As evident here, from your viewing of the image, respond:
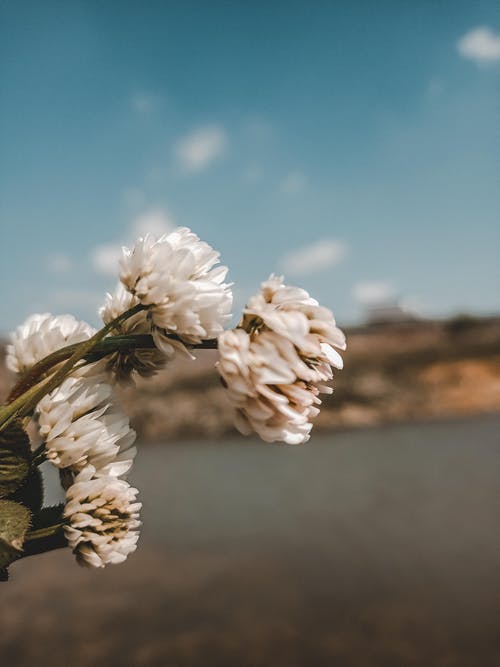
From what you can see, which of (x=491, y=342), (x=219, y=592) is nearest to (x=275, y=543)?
(x=219, y=592)

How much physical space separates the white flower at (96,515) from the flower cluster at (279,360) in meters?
0.18

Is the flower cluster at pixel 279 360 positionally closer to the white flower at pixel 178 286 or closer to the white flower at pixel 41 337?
the white flower at pixel 178 286

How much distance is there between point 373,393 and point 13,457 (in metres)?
18.8

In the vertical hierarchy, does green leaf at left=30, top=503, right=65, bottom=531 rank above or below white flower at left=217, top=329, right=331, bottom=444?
below

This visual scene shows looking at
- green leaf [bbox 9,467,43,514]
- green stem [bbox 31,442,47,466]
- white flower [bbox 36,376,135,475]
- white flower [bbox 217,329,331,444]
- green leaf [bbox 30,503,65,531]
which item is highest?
white flower [bbox 217,329,331,444]

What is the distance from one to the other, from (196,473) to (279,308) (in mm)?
13191

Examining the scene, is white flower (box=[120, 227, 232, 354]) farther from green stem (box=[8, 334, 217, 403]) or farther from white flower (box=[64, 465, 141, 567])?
white flower (box=[64, 465, 141, 567])

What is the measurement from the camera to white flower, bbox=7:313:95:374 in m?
0.81

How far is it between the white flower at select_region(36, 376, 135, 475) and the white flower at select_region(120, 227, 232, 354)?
0.11m

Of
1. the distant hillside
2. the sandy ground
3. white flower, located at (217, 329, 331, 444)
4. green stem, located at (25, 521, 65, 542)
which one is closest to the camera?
white flower, located at (217, 329, 331, 444)

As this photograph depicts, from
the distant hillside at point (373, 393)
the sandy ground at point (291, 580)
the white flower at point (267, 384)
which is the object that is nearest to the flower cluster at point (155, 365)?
the white flower at point (267, 384)

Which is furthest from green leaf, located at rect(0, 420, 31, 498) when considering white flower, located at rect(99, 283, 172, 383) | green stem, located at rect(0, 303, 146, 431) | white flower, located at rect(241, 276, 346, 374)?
white flower, located at rect(241, 276, 346, 374)

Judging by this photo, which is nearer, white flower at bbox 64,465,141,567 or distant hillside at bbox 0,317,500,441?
white flower at bbox 64,465,141,567

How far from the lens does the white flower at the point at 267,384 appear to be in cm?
55
